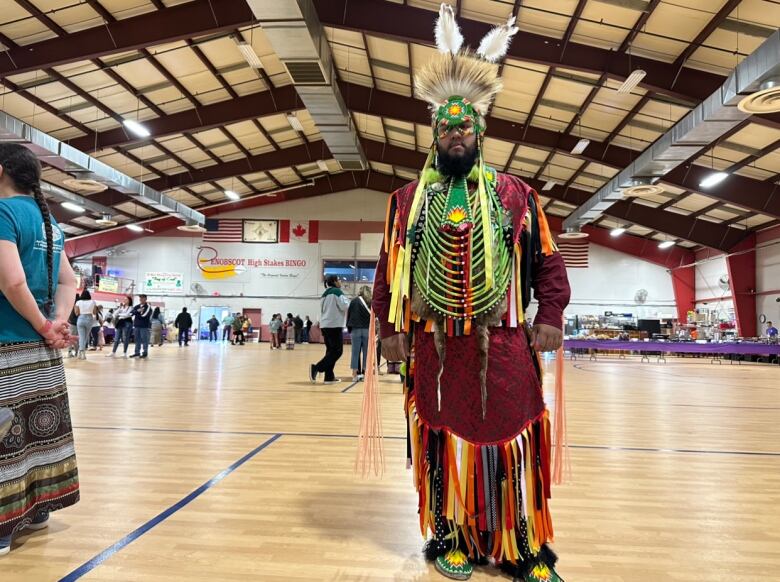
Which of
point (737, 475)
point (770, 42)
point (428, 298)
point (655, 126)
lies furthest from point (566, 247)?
point (428, 298)

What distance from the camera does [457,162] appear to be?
162 cm

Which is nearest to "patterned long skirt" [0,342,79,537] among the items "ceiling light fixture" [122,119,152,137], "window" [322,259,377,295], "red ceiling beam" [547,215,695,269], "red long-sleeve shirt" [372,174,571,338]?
"red long-sleeve shirt" [372,174,571,338]

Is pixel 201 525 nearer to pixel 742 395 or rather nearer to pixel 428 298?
pixel 428 298

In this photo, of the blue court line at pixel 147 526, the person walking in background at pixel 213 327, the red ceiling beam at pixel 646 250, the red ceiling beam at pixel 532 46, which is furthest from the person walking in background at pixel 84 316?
the red ceiling beam at pixel 646 250

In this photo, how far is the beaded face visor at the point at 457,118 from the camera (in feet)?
5.31

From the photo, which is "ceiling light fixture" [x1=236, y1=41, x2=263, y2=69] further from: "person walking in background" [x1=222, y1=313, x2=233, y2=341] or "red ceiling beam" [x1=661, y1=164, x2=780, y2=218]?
"person walking in background" [x1=222, y1=313, x2=233, y2=341]

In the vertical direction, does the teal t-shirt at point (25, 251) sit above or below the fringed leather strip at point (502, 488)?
above

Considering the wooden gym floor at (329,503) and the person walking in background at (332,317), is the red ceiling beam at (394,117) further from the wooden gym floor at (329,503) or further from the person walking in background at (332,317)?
the wooden gym floor at (329,503)

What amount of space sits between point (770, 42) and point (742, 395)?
14.4ft

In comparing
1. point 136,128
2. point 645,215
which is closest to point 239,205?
point 136,128

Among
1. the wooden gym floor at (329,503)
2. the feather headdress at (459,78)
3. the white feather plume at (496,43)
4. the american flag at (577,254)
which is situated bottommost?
the wooden gym floor at (329,503)

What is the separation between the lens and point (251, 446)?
9.93 feet

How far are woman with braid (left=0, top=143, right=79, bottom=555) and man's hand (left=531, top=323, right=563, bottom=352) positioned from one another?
149 centimetres

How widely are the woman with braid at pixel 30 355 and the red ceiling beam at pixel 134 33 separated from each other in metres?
8.53
